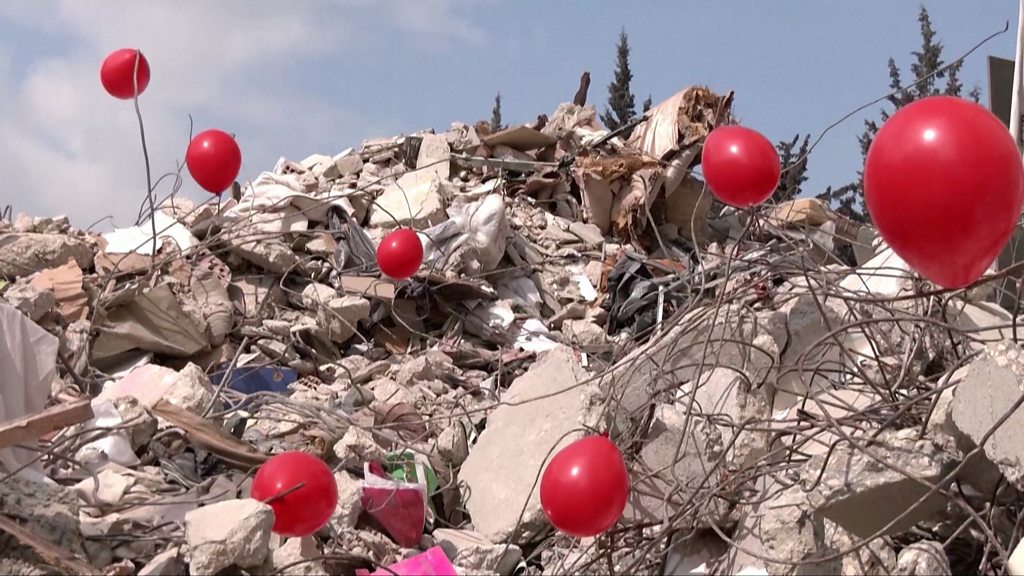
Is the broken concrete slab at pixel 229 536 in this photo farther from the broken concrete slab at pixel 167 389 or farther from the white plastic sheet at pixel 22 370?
the broken concrete slab at pixel 167 389

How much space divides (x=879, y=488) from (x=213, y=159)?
401 centimetres

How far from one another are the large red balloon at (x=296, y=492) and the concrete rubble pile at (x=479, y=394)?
0.23 ft

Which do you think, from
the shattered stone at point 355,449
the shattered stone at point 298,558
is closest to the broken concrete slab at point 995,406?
the shattered stone at point 298,558

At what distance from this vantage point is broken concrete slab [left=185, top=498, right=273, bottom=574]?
3027 mm

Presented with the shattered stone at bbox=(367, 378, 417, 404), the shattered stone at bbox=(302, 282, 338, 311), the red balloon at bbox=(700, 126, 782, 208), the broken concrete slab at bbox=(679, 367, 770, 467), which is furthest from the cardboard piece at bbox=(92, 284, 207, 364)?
the red balloon at bbox=(700, 126, 782, 208)

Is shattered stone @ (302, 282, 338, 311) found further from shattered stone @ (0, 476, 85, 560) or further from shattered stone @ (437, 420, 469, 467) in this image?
shattered stone @ (0, 476, 85, 560)

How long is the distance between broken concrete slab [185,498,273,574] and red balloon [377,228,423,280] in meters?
3.46

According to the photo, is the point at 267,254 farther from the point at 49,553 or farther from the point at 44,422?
the point at 49,553

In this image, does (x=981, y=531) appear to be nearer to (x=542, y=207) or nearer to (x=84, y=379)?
(x=84, y=379)

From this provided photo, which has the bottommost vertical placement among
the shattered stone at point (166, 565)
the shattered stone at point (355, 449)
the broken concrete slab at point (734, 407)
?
the shattered stone at point (166, 565)

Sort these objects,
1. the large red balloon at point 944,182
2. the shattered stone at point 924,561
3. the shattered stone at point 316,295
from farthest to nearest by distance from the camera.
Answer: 1. the shattered stone at point 316,295
2. the shattered stone at point 924,561
3. the large red balloon at point 944,182

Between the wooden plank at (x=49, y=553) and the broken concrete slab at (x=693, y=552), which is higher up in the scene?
the broken concrete slab at (x=693, y=552)

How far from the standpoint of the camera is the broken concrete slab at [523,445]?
4.09m

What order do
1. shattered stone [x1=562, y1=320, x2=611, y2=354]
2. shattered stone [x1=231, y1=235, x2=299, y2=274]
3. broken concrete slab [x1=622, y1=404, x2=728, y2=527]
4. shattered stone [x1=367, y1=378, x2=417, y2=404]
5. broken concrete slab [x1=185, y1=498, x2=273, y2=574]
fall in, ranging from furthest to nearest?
shattered stone [x1=231, y1=235, x2=299, y2=274] < shattered stone [x1=562, y1=320, x2=611, y2=354] < shattered stone [x1=367, y1=378, x2=417, y2=404] < broken concrete slab [x1=622, y1=404, x2=728, y2=527] < broken concrete slab [x1=185, y1=498, x2=273, y2=574]
